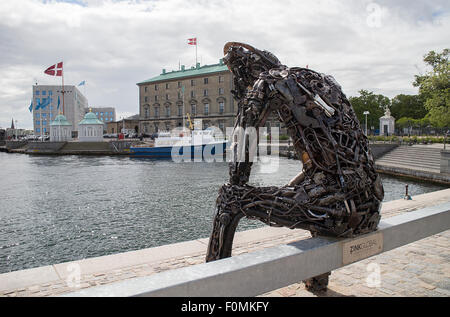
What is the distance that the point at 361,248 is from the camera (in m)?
3.51

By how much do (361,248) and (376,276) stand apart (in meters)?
1.44

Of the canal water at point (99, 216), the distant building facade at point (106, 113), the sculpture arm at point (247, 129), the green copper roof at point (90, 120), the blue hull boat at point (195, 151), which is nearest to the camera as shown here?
the sculpture arm at point (247, 129)

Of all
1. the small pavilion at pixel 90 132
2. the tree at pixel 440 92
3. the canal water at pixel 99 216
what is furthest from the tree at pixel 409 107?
the small pavilion at pixel 90 132

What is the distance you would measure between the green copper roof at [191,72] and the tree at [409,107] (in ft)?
126

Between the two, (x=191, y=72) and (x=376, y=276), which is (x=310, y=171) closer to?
(x=376, y=276)

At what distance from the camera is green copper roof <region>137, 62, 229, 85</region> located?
70.8 meters

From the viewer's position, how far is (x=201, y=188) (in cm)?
1714

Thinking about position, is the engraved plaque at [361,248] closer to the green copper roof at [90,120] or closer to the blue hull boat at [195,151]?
the blue hull boat at [195,151]

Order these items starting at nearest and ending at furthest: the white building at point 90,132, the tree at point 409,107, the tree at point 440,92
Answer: the tree at point 440,92
the white building at point 90,132
the tree at point 409,107

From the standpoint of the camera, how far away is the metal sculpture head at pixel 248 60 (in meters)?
4.02

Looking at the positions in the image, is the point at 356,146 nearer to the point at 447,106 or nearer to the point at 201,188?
the point at 201,188

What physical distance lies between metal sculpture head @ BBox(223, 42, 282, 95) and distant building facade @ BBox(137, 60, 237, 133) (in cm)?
6116

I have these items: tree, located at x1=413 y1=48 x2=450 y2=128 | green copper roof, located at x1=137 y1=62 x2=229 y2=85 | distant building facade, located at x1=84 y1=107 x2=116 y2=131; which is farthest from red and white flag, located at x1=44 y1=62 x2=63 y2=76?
distant building facade, located at x1=84 y1=107 x2=116 y2=131

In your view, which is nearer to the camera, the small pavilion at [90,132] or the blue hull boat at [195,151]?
the blue hull boat at [195,151]
